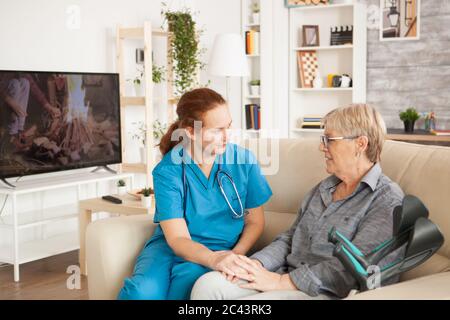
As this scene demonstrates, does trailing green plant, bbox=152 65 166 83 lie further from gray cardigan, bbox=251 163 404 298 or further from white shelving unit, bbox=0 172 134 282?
gray cardigan, bbox=251 163 404 298

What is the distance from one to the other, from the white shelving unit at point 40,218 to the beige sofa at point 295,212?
161 cm

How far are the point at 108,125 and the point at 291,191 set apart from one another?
2383 mm

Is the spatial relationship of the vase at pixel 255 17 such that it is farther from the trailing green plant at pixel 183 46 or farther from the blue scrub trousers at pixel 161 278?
the blue scrub trousers at pixel 161 278

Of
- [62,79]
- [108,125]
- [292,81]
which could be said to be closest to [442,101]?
[292,81]

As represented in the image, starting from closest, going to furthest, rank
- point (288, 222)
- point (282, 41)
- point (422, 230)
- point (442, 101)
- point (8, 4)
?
point (422, 230)
point (288, 222)
point (8, 4)
point (442, 101)
point (282, 41)

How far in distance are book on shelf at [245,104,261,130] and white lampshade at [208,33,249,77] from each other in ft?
2.51

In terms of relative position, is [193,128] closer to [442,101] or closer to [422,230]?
[422,230]

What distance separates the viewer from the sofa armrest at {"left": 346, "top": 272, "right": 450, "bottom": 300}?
1.58 metres

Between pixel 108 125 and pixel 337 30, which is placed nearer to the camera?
pixel 108 125

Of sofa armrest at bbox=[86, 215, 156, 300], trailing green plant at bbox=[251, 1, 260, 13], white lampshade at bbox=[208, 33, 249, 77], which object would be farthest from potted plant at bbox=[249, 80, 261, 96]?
sofa armrest at bbox=[86, 215, 156, 300]

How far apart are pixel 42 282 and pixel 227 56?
2.33 m

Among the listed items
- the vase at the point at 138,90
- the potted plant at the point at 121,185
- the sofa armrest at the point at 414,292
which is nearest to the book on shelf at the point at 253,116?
the vase at the point at 138,90

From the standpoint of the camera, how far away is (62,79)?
4.19m

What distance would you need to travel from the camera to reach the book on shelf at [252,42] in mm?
5738
